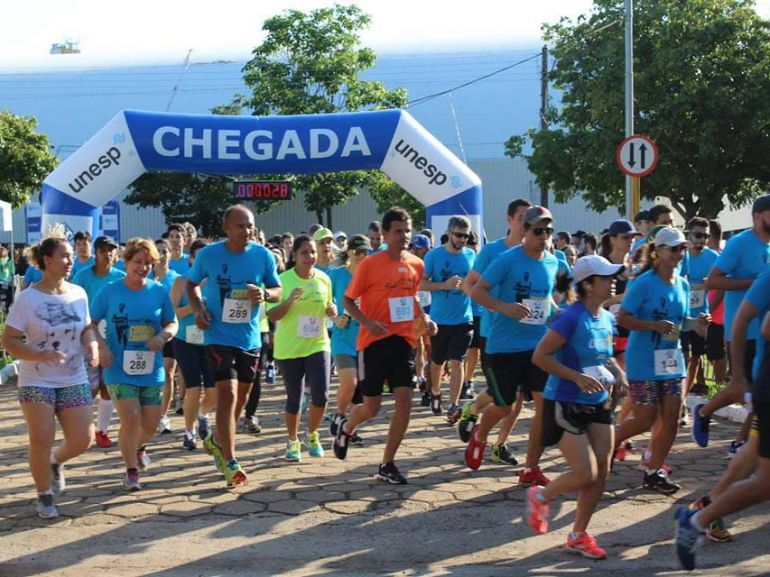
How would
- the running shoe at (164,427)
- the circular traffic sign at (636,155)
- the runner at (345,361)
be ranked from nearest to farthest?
1. the runner at (345,361)
2. the running shoe at (164,427)
3. the circular traffic sign at (636,155)

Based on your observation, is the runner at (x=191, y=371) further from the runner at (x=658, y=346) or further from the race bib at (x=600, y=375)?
the race bib at (x=600, y=375)

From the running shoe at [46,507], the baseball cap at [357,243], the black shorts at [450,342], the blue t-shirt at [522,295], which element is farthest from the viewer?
the black shorts at [450,342]

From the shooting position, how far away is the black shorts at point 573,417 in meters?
5.86

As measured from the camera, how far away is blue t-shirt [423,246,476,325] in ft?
35.0

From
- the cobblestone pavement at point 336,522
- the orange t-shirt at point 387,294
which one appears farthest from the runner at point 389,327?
the cobblestone pavement at point 336,522

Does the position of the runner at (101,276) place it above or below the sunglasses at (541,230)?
below

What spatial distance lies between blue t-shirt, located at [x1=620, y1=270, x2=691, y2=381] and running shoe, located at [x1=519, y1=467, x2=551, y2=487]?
0.89 metres

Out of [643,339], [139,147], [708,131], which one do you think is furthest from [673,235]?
[708,131]

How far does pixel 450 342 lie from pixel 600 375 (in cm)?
484

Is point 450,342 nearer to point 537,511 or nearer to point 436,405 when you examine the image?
point 436,405

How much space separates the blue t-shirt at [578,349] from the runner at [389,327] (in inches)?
75.5

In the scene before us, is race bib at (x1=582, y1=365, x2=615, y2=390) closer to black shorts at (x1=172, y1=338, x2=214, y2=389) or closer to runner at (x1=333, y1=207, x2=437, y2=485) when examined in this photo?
runner at (x1=333, y1=207, x2=437, y2=485)

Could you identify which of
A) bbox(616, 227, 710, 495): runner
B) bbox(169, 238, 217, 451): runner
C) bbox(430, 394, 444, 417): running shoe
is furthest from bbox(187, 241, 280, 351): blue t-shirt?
bbox(430, 394, 444, 417): running shoe

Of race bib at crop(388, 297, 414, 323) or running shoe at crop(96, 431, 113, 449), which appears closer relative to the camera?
race bib at crop(388, 297, 414, 323)
